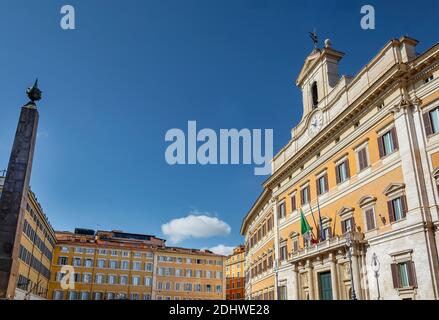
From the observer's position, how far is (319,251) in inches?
1046

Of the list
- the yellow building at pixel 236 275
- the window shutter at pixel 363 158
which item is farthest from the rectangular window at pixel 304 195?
the yellow building at pixel 236 275

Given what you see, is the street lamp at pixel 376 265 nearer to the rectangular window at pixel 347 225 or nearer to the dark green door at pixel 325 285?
the rectangular window at pixel 347 225

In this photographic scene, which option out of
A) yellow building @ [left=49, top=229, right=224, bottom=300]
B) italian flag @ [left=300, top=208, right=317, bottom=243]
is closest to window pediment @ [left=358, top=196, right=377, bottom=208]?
italian flag @ [left=300, top=208, right=317, bottom=243]

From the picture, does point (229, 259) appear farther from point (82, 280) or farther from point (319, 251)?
point (319, 251)

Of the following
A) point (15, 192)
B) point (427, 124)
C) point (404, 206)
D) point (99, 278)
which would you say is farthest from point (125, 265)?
point (427, 124)

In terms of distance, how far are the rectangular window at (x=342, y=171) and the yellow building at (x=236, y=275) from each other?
2474 inches

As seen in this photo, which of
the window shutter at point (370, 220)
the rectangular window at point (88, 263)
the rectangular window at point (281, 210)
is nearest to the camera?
the window shutter at point (370, 220)

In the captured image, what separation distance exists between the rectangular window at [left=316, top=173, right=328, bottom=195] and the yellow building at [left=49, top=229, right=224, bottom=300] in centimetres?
4652

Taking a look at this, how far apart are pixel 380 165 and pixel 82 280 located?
185 feet

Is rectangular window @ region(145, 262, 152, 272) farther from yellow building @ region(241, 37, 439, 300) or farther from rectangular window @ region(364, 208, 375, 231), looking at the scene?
rectangular window @ region(364, 208, 375, 231)

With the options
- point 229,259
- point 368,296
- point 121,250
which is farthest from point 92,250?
point 368,296

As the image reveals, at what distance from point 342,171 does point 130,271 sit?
168 ft

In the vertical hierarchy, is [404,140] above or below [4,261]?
above

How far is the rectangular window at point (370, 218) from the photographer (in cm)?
2291
